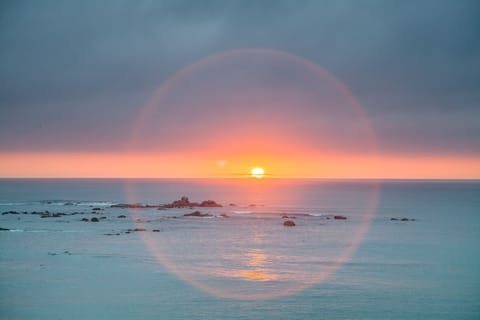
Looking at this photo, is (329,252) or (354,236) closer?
(329,252)

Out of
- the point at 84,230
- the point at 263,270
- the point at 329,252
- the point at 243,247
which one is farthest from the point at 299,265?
the point at 84,230

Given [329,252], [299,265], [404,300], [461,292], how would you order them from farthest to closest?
[329,252], [299,265], [461,292], [404,300]

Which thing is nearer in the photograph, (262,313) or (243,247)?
(262,313)

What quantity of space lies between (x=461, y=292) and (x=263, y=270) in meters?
15.7

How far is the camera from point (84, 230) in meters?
72.9

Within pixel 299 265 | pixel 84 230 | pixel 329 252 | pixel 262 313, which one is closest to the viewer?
pixel 262 313

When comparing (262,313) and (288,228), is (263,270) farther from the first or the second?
(288,228)

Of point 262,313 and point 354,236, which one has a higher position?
point 354,236

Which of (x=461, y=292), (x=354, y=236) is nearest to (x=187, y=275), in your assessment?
(x=461, y=292)

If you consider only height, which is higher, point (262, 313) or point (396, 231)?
point (396, 231)

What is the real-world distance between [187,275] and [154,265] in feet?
19.4

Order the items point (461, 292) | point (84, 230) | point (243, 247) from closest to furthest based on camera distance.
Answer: point (461, 292)
point (243, 247)
point (84, 230)

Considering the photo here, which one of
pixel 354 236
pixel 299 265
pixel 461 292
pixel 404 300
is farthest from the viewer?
pixel 354 236

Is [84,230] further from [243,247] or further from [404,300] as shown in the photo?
[404,300]
